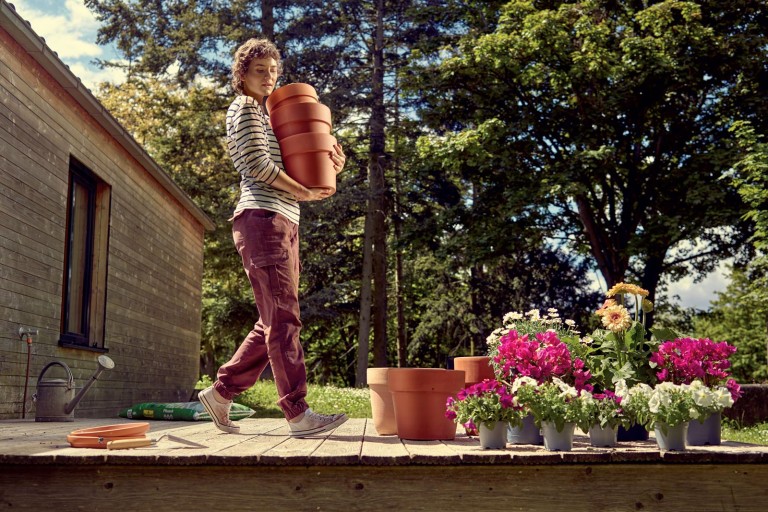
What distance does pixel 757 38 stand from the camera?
15609 mm

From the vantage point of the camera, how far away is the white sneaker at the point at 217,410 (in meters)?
3.86

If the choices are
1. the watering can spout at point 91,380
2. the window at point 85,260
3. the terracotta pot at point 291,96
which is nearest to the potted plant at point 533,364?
the terracotta pot at point 291,96

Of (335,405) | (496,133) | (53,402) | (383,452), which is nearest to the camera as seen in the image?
(383,452)

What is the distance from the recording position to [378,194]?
20031 millimetres

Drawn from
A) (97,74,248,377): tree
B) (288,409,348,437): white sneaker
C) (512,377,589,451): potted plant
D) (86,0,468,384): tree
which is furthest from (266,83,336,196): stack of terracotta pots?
(86,0,468,384): tree

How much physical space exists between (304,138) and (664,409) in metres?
1.93

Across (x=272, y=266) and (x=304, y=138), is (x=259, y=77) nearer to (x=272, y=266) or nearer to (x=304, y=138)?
(x=304, y=138)

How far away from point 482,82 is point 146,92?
33.6 ft

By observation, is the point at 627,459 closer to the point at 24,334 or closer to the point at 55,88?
the point at 24,334

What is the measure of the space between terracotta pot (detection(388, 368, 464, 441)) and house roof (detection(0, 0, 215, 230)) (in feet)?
14.1

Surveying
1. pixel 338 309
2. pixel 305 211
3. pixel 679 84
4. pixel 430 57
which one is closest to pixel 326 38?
pixel 430 57

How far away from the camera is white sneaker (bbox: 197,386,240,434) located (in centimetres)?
386

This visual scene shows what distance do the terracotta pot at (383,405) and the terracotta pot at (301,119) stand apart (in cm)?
120

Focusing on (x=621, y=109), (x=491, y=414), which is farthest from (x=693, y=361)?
(x=621, y=109)
